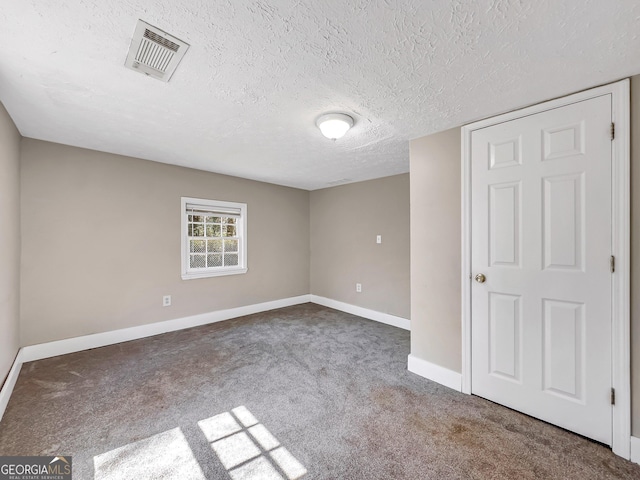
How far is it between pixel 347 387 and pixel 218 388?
108 cm

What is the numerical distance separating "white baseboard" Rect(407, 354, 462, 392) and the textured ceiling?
2089mm

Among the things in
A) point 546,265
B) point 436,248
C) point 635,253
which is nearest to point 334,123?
point 436,248

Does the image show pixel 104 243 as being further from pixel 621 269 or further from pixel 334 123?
pixel 621 269

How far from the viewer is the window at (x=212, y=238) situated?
3.72 meters

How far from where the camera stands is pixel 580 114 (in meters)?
1.68

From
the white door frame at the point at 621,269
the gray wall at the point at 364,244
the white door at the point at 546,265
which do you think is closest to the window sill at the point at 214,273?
the gray wall at the point at 364,244

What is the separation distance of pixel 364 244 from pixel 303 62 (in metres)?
3.18

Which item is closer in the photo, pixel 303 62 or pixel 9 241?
pixel 303 62

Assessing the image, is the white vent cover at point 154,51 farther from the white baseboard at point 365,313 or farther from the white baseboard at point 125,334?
the white baseboard at point 365,313

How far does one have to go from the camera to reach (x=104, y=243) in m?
3.07

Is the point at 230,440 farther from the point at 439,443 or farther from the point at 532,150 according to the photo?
the point at 532,150

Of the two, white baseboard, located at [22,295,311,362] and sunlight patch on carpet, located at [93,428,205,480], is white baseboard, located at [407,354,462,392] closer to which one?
sunlight patch on carpet, located at [93,428,205,480]

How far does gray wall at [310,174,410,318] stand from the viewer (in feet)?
12.7

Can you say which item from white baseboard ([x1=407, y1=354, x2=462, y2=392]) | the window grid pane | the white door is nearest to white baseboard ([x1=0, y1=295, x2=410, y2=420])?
the window grid pane
